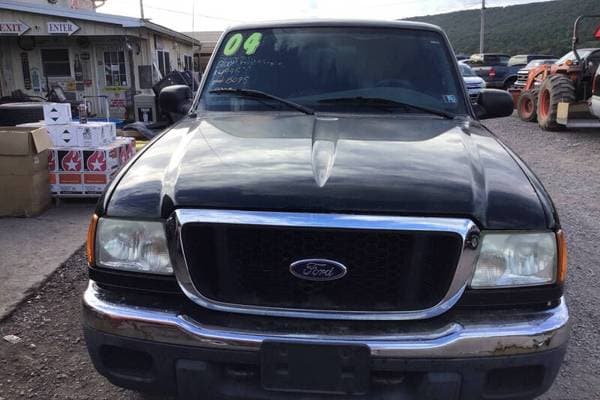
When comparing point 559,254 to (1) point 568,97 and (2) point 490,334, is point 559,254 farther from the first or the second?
(1) point 568,97

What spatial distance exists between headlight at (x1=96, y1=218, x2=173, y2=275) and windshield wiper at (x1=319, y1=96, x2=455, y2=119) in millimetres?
1480

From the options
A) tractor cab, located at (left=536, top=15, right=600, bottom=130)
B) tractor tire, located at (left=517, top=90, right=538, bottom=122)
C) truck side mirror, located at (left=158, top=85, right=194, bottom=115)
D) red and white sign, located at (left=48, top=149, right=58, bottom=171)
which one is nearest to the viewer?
truck side mirror, located at (left=158, top=85, right=194, bottom=115)

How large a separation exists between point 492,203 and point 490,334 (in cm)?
47

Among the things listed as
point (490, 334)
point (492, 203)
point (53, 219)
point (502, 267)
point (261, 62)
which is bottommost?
point (53, 219)

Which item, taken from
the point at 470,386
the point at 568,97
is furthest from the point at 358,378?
the point at 568,97

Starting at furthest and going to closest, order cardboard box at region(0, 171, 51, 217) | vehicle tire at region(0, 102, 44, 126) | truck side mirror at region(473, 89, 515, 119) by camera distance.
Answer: vehicle tire at region(0, 102, 44, 126), cardboard box at region(0, 171, 51, 217), truck side mirror at region(473, 89, 515, 119)

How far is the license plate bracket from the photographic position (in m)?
1.87

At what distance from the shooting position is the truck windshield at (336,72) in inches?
126

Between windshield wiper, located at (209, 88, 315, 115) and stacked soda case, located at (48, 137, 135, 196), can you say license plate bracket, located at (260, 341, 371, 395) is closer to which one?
windshield wiper, located at (209, 88, 315, 115)

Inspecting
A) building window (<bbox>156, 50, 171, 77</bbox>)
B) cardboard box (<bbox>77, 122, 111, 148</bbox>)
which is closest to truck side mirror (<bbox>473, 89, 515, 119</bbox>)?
cardboard box (<bbox>77, 122, 111, 148</bbox>)

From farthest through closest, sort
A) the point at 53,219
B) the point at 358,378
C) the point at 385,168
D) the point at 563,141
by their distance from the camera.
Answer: the point at 563,141
the point at 53,219
the point at 385,168
the point at 358,378

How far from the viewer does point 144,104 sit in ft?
43.3

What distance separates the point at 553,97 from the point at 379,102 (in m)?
10.2

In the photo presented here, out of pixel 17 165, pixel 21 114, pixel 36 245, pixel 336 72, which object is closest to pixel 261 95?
pixel 336 72
